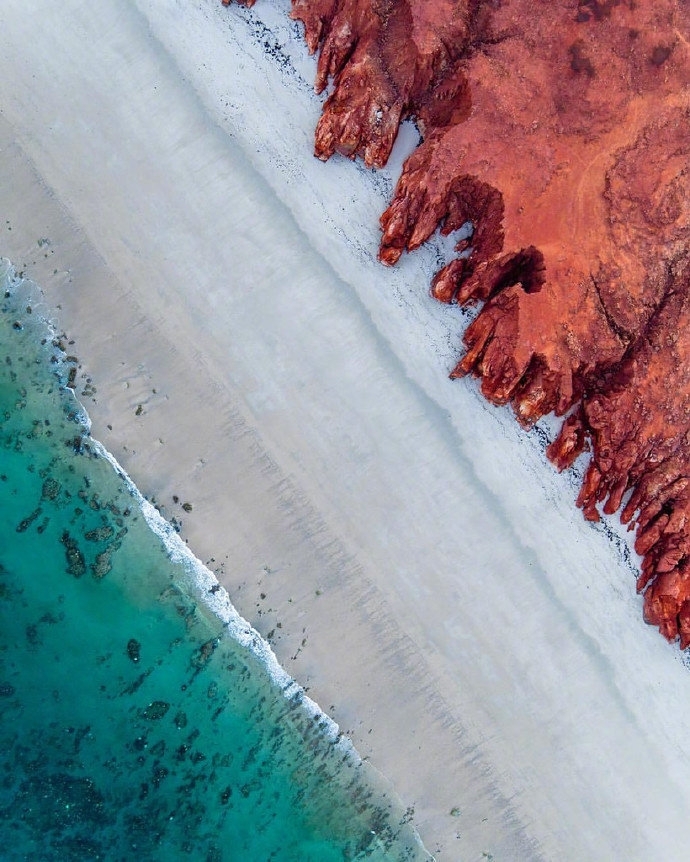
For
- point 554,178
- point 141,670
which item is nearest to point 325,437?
point 141,670

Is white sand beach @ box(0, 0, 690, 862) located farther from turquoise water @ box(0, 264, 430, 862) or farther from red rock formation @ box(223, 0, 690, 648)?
red rock formation @ box(223, 0, 690, 648)

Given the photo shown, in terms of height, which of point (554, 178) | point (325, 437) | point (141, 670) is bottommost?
point (141, 670)

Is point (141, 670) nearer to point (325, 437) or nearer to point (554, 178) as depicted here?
point (325, 437)

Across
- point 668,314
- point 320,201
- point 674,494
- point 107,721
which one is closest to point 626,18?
point 668,314

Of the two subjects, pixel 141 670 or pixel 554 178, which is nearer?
pixel 554 178

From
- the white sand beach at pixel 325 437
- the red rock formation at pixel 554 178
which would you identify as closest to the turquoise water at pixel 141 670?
the white sand beach at pixel 325 437

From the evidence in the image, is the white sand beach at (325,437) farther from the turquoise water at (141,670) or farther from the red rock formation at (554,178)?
the red rock formation at (554,178)

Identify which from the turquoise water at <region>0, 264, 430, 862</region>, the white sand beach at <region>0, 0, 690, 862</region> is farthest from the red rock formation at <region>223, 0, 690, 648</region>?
the turquoise water at <region>0, 264, 430, 862</region>
